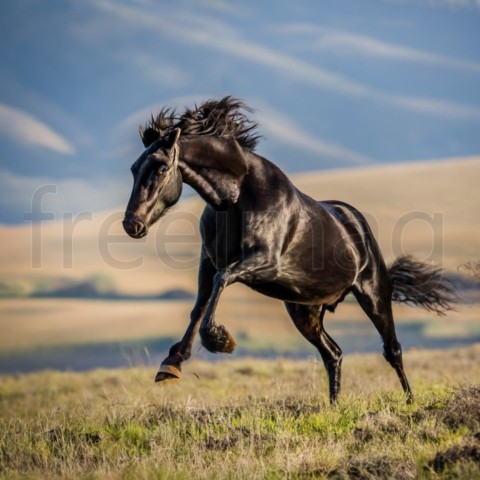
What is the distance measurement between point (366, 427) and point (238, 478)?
191 cm

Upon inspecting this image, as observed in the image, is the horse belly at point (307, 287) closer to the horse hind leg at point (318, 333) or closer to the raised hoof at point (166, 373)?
the horse hind leg at point (318, 333)

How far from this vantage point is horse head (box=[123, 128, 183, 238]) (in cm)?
848

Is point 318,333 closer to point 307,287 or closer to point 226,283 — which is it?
point 307,287

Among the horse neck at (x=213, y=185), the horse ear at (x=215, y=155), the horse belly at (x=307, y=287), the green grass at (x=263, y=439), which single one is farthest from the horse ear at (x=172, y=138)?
the green grass at (x=263, y=439)

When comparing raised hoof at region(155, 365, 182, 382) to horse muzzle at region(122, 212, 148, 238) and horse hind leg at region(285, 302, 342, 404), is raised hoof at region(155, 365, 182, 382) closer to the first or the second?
horse muzzle at region(122, 212, 148, 238)

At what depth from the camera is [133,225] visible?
8.42 m

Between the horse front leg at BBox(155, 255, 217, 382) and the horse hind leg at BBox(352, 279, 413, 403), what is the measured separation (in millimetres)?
2313

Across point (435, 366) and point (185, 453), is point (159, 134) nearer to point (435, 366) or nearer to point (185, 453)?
point (185, 453)

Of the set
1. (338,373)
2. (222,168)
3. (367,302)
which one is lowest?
(338,373)

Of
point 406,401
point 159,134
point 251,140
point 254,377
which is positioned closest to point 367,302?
point 406,401

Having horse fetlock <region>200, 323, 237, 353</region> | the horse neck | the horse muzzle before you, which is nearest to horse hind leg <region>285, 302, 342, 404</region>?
the horse neck

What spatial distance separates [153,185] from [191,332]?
1492 mm

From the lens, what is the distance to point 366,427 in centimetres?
827

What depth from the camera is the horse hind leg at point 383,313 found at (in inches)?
432
